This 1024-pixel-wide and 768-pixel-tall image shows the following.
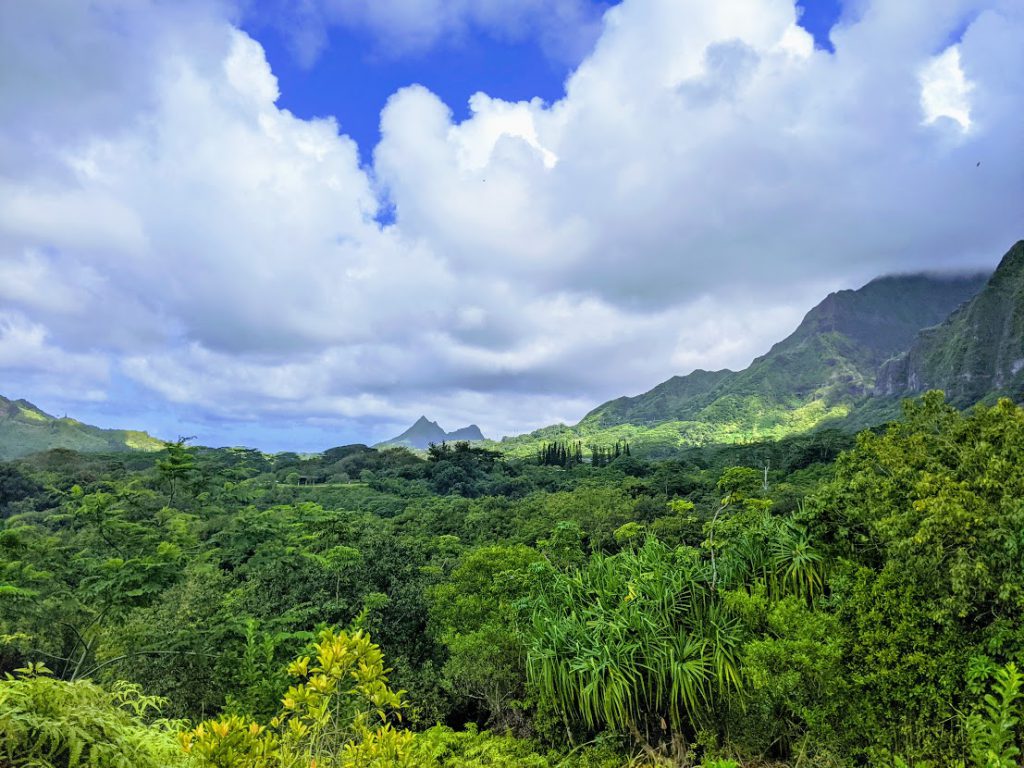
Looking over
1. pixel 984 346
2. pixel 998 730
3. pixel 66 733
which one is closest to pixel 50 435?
pixel 66 733

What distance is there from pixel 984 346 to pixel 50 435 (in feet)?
644

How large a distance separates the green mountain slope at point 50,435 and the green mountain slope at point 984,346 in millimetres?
155258

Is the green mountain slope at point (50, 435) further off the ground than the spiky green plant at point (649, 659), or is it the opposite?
the green mountain slope at point (50, 435)

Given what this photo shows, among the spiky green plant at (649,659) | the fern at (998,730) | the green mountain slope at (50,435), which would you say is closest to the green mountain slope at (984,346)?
the spiky green plant at (649,659)

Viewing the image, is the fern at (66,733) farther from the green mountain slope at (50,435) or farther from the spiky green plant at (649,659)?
the green mountain slope at (50,435)

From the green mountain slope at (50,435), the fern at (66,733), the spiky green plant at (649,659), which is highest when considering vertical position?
the green mountain slope at (50,435)

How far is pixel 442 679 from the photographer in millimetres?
8688

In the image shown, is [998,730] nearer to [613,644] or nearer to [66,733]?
[613,644]

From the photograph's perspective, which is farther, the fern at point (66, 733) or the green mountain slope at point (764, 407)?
the green mountain slope at point (764, 407)

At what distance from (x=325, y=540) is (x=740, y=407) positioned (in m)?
164

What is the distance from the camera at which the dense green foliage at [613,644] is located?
3.18 meters

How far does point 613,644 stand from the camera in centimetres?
648

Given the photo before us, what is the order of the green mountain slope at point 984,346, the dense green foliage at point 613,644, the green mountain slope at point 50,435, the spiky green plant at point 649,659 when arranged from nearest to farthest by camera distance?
the dense green foliage at point 613,644, the spiky green plant at point 649,659, the green mountain slope at point 984,346, the green mountain slope at point 50,435

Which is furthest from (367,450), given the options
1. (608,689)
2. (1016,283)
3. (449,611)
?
(1016,283)
